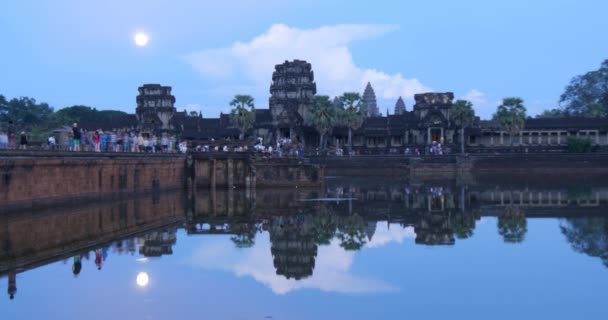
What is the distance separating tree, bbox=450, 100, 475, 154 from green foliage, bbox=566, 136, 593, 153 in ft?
40.0

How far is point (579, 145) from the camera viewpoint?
254 feet

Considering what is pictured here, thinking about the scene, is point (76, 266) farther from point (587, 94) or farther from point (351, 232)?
point (587, 94)

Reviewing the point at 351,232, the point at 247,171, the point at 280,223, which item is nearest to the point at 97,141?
the point at 247,171

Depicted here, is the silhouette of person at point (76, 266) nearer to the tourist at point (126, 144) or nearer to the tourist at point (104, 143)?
the tourist at point (104, 143)

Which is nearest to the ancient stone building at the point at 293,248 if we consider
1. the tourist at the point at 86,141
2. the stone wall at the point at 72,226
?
the stone wall at the point at 72,226

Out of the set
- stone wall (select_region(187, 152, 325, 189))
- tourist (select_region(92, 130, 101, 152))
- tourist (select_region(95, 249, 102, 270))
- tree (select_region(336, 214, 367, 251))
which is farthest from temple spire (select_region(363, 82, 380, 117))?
tourist (select_region(95, 249, 102, 270))

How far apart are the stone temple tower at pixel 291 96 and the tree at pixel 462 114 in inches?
806

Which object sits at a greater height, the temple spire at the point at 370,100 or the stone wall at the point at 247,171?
the temple spire at the point at 370,100

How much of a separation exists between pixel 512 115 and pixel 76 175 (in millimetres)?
63412

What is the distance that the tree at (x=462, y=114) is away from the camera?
271 feet

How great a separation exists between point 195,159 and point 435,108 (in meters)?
52.5

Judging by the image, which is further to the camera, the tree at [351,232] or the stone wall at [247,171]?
the stone wall at [247,171]

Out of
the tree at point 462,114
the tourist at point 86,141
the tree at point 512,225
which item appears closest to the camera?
the tree at point 512,225

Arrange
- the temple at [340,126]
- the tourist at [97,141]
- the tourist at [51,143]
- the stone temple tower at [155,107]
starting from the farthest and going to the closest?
the stone temple tower at [155,107], the temple at [340,126], the tourist at [97,141], the tourist at [51,143]
